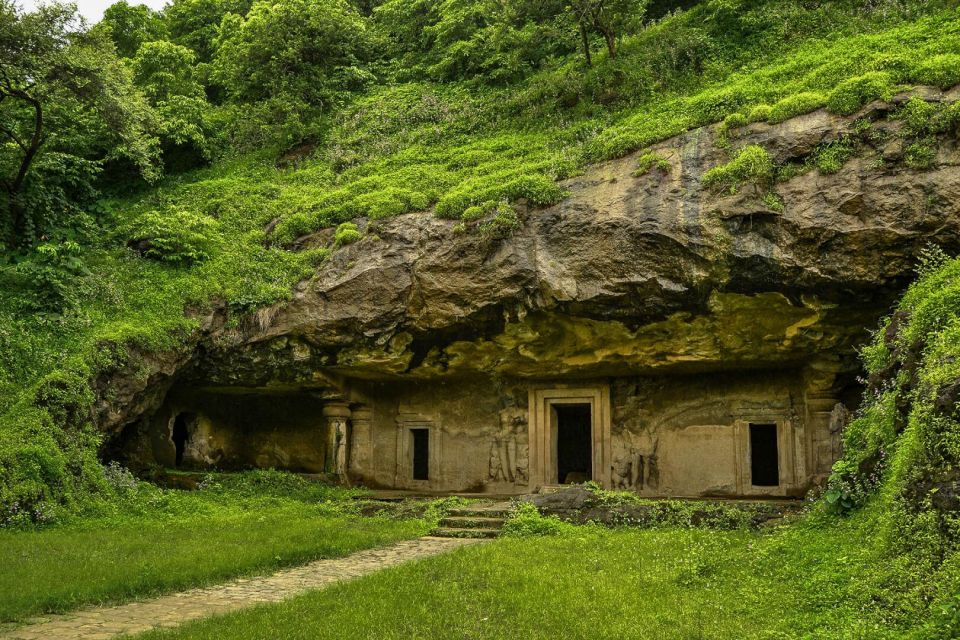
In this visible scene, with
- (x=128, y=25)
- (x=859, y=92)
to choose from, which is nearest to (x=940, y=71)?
(x=859, y=92)

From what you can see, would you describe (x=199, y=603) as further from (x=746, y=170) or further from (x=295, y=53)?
(x=295, y=53)

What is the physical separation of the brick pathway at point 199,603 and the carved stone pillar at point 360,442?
8.40 m

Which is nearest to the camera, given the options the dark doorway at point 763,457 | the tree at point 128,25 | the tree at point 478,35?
the dark doorway at point 763,457

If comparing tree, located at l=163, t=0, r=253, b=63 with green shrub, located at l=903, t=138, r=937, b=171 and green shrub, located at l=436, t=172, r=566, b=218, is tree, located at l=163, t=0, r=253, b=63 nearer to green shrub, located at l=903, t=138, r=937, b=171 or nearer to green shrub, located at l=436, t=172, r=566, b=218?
green shrub, located at l=436, t=172, r=566, b=218

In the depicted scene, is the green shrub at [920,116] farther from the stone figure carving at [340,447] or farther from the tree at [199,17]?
the tree at [199,17]

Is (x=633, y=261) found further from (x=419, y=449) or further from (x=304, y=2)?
(x=304, y=2)

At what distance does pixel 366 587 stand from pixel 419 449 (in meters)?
13.0

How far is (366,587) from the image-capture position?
7.76 m

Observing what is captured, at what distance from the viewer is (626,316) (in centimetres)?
1465

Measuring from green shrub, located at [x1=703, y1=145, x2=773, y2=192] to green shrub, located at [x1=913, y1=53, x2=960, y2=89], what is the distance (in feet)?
9.48

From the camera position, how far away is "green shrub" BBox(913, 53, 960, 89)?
13023mm

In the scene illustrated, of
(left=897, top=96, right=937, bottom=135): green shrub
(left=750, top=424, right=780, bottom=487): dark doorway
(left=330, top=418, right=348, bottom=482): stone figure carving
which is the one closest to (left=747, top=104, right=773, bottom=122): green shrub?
(left=897, top=96, right=937, bottom=135): green shrub

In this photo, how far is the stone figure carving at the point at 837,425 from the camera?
50.0 ft

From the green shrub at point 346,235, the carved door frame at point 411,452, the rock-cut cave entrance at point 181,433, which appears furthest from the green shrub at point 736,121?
the rock-cut cave entrance at point 181,433
